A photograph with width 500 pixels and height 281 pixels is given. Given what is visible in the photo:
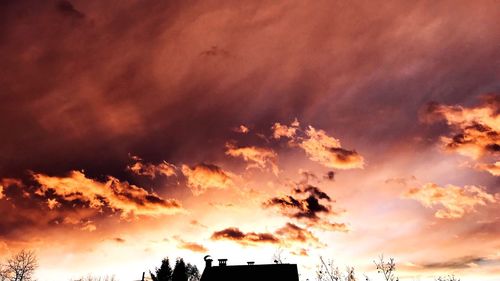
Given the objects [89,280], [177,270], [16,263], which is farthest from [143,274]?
[89,280]

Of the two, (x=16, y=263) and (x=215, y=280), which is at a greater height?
(x=16, y=263)

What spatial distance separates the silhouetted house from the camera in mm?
39469

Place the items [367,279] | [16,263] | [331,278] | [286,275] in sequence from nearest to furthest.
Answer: [286,275] → [367,279] → [331,278] → [16,263]

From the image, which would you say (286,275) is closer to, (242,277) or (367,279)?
(242,277)

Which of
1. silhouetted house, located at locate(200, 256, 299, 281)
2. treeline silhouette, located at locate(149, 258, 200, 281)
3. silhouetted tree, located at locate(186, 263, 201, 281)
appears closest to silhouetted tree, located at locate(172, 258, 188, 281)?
treeline silhouette, located at locate(149, 258, 200, 281)

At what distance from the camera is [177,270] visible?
54156 millimetres

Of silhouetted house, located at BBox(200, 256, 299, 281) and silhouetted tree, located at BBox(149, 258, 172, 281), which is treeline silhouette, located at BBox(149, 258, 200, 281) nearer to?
silhouetted tree, located at BBox(149, 258, 172, 281)

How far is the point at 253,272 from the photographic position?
39938 mm

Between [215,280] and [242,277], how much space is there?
3.05m

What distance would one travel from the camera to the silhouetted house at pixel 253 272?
129 feet

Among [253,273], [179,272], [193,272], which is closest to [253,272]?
[253,273]

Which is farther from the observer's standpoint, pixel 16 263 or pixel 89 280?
pixel 89 280

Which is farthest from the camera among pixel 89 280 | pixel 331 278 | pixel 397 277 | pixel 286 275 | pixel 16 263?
pixel 89 280

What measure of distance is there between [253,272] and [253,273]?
11 centimetres
